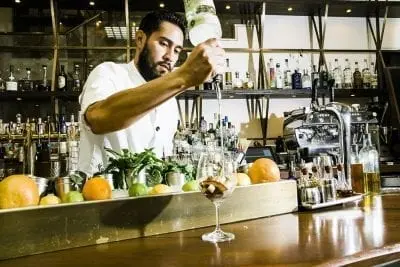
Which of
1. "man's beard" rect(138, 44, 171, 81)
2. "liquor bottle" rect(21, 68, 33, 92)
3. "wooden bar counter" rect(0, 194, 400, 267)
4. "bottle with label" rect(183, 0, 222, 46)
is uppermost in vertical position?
"liquor bottle" rect(21, 68, 33, 92)

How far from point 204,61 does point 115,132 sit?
91 centimetres

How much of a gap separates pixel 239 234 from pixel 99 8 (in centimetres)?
394

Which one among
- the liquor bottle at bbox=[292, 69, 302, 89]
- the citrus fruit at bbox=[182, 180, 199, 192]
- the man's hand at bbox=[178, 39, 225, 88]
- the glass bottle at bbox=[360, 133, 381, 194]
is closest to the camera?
the man's hand at bbox=[178, 39, 225, 88]

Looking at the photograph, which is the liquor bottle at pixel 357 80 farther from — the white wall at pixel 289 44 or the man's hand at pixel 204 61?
the man's hand at pixel 204 61

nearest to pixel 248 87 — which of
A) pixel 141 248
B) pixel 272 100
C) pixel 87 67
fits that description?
pixel 272 100

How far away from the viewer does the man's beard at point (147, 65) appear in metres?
2.08

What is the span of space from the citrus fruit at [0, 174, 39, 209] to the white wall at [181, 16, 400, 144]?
3.59 m

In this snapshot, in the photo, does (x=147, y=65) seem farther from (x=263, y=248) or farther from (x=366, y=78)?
(x=366, y=78)

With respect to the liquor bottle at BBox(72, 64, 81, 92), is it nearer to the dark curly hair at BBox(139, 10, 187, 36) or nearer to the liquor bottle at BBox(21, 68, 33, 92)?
the liquor bottle at BBox(21, 68, 33, 92)

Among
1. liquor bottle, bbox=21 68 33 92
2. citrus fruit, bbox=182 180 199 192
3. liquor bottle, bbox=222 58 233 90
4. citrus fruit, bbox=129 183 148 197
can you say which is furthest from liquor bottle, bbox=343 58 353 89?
citrus fruit, bbox=129 183 148 197

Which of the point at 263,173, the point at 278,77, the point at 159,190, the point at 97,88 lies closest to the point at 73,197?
the point at 159,190

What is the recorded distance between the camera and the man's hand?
1.07 m

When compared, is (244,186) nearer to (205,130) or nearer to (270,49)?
(205,130)

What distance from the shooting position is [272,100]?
4828 mm
